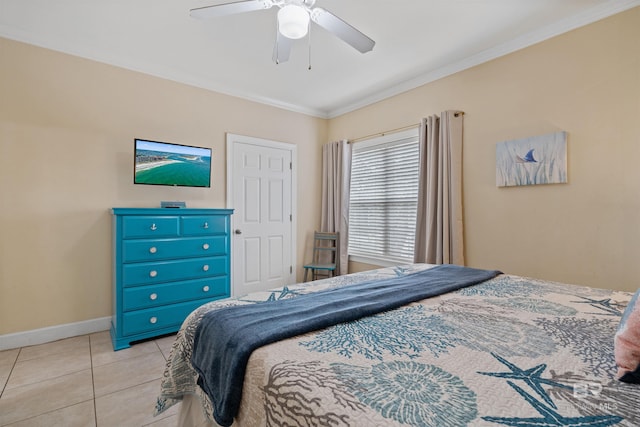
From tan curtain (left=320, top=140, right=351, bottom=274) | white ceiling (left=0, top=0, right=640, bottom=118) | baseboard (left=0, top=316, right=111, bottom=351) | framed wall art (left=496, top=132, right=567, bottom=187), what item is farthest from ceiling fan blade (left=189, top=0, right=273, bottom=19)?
baseboard (left=0, top=316, right=111, bottom=351)

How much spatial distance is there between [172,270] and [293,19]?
2324 mm

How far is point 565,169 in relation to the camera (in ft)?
7.70

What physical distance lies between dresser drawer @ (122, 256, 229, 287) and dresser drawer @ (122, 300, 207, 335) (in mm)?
254

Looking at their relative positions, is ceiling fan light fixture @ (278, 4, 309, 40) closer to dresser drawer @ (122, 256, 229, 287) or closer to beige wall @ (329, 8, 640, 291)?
beige wall @ (329, 8, 640, 291)

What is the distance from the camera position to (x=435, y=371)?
80cm

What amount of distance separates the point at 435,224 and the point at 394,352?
8.10 feet

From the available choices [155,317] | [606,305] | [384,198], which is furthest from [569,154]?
[155,317]

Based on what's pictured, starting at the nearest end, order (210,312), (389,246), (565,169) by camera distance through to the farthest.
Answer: (210,312), (565,169), (389,246)

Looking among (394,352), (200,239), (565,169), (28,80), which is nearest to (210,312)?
(394,352)

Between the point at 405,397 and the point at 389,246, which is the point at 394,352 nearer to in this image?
the point at 405,397

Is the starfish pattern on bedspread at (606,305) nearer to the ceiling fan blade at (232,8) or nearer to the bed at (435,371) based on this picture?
the bed at (435,371)

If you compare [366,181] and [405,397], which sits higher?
[366,181]

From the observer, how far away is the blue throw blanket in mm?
923

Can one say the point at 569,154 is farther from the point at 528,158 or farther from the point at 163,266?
the point at 163,266
